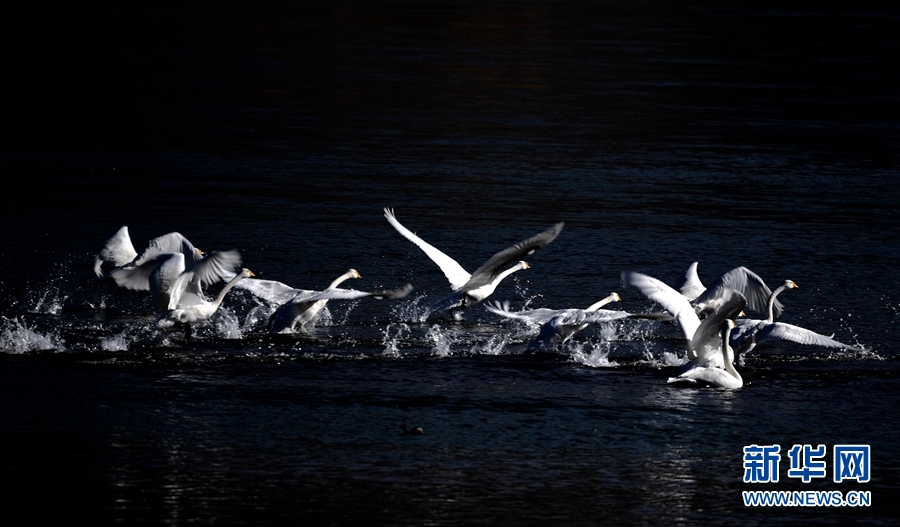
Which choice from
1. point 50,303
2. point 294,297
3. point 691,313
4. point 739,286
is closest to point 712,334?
point 691,313

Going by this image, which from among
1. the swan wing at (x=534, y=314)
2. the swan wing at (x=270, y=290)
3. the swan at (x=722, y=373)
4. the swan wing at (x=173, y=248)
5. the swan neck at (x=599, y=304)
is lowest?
the swan at (x=722, y=373)

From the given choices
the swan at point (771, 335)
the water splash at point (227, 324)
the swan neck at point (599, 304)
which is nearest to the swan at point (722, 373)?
the swan at point (771, 335)

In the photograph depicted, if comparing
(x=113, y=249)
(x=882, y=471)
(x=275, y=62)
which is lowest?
(x=882, y=471)

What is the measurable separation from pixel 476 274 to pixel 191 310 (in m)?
2.64

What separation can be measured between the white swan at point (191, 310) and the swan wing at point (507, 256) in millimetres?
2236

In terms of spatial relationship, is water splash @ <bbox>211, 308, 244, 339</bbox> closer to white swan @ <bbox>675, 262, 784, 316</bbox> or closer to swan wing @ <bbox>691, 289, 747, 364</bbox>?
swan wing @ <bbox>691, 289, 747, 364</bbox>

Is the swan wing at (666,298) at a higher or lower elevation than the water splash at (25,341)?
higher

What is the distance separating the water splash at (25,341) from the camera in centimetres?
1189

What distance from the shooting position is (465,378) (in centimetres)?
1162

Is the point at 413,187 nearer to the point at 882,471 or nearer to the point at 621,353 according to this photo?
the point at 621,353

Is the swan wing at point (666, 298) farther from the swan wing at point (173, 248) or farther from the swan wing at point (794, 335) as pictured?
the swan wing at point (173, 248)

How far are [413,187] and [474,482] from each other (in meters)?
10.4

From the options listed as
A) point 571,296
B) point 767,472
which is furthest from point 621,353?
point 767,472

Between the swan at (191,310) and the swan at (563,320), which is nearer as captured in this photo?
the swan at (563,320)
